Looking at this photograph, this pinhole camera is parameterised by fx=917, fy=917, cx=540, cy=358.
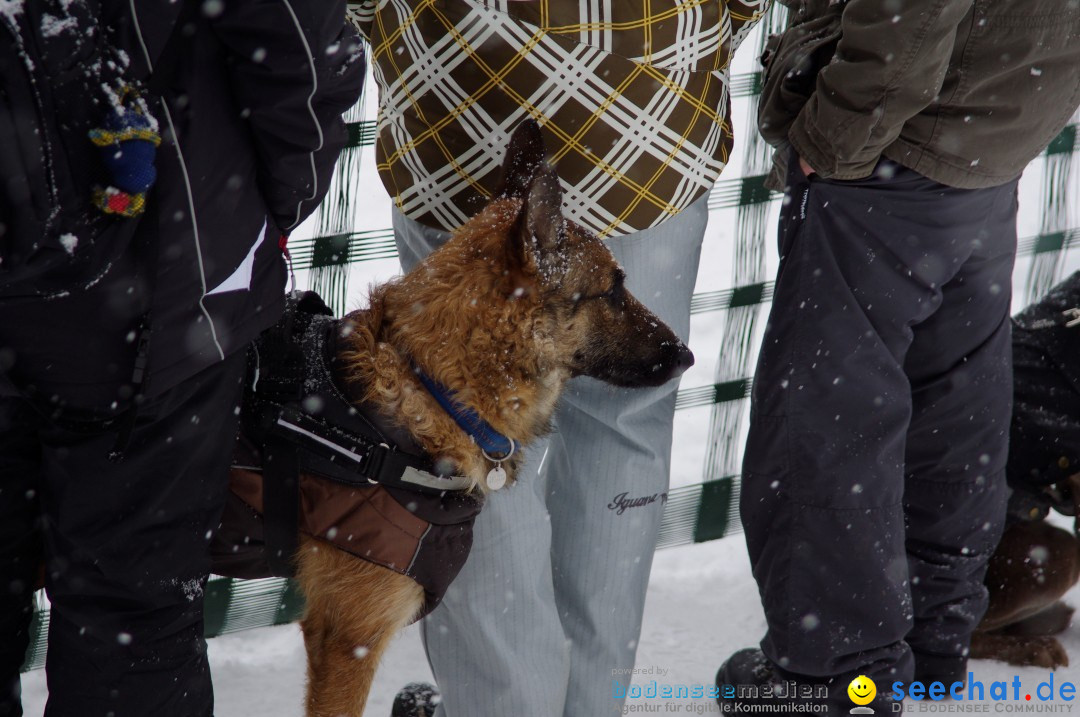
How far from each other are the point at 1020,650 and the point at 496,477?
2078 millimetres

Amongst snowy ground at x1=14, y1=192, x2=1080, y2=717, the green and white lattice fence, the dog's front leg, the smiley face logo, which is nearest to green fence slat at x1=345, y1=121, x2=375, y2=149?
the green and white lattice fence

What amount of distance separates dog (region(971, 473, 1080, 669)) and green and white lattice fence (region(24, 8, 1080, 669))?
1045 millimetres

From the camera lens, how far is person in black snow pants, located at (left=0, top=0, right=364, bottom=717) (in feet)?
4.78

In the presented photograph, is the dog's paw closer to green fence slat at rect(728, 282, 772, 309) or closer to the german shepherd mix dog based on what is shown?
green fence slat at rect(728, 282, 772, 309)

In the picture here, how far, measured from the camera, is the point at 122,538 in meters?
1.68

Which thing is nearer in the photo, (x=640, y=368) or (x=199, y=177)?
Result: (x=199, y=177)

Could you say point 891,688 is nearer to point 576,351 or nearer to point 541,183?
point 576,351

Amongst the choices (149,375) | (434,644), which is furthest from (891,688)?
(149,375)

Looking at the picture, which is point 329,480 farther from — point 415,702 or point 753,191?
point 753,191

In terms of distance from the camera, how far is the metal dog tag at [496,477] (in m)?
2.11

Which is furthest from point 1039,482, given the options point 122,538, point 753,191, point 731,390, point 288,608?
point 122,538

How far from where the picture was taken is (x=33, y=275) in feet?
4.67

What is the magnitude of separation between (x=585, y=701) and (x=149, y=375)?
1.48 m

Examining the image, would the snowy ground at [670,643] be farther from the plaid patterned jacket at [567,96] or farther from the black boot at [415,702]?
the plaid patterned jacket at [567,96]
